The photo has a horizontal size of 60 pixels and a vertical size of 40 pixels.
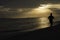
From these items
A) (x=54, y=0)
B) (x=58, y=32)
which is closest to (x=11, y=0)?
(x=54, y=0)

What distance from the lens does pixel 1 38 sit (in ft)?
47.4

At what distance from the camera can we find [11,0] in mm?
57812

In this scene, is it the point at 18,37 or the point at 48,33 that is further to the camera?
the point at 48,33

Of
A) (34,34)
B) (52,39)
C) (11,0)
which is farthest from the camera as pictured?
(11,0)

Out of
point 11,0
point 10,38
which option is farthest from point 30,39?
point 11,0

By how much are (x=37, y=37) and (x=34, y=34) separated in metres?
0.88

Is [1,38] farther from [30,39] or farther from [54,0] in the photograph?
[54,0]

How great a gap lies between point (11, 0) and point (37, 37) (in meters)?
44.2

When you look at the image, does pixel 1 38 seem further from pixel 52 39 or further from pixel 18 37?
pixel 52 39

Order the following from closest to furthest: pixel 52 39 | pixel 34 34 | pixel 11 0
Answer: pixel 52 39 → pixel 34 34 → pixel 11 0

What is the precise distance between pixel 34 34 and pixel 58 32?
1.76 metres

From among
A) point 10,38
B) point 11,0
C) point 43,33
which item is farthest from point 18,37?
point 11,0

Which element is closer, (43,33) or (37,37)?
(37,37)

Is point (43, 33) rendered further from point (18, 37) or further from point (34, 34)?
point (18, 37)
